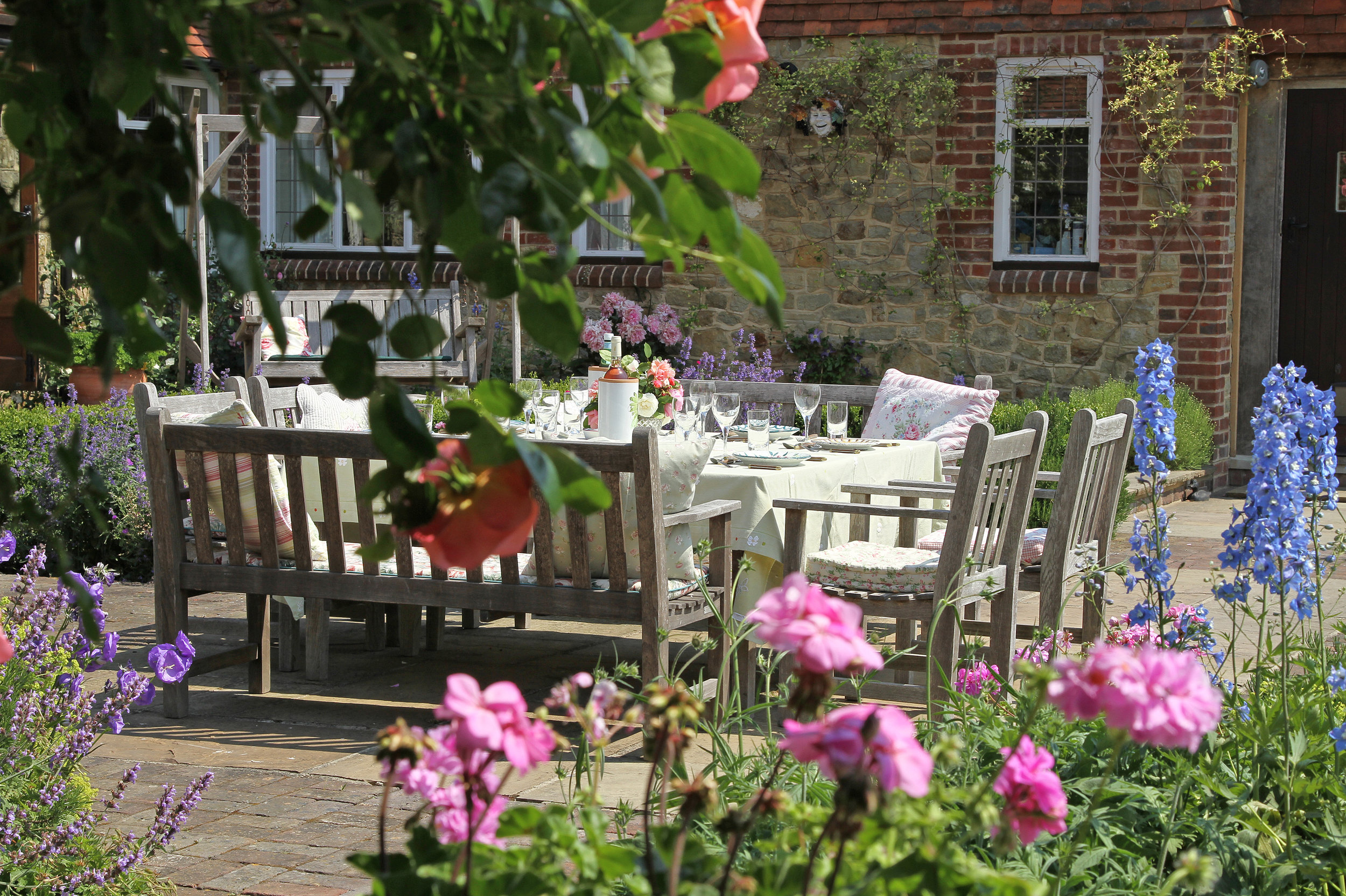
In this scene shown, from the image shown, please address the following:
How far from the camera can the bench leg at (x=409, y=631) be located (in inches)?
201

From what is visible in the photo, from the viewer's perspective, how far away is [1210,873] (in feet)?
3.26

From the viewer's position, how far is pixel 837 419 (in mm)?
5492

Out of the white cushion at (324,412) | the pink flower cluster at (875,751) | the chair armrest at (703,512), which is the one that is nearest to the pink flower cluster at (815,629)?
the pink flower cluster at (875,751)

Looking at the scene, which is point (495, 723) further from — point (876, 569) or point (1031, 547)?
point (1031, 547)

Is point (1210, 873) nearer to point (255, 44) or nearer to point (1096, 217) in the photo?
point (255, 44)

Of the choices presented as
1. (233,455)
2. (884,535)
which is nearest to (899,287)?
(884,535)

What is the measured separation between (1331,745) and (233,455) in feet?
9.96

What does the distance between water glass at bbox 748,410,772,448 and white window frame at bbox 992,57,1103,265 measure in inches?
220

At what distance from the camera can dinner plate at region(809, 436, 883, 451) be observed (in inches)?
211

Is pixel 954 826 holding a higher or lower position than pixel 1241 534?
lower

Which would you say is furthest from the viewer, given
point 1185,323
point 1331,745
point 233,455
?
point 1185,323

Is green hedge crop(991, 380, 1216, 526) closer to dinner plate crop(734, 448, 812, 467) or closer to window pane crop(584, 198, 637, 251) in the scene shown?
dinner plate crop(734, 448, 812, 467)

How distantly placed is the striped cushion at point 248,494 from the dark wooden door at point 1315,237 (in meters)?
7.80

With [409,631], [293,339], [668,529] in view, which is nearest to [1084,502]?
[668,529]
